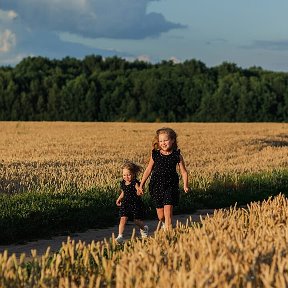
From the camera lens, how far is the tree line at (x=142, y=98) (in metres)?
79.5

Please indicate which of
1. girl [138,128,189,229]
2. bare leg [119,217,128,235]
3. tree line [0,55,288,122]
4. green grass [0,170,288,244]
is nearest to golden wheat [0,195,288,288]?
girl [138,128,189,229]

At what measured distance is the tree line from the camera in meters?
79.5

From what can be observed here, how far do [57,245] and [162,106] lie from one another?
236 feet

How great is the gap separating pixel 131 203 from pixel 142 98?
73581mm

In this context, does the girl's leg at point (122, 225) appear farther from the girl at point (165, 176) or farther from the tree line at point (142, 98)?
the tree line at point (142, 98)

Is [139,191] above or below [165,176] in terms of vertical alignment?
below

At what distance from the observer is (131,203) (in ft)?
34.6

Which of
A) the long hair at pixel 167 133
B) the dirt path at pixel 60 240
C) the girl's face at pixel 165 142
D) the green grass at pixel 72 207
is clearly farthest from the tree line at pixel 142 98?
the girl's face at pixel 165 142

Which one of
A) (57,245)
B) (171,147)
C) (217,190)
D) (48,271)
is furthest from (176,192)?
(217,190)

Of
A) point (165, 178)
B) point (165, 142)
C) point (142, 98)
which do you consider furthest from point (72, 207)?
point (142, 98)

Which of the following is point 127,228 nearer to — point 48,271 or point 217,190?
point 217,190

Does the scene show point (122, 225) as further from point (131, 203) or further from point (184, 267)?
point (184, 267)

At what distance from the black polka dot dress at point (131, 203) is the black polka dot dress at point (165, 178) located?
391mm

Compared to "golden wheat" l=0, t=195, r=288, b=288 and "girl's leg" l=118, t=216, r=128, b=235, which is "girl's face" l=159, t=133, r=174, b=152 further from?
"golden wheat" l=0, t=195, r=288, b=288
